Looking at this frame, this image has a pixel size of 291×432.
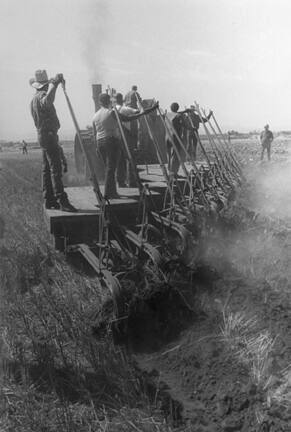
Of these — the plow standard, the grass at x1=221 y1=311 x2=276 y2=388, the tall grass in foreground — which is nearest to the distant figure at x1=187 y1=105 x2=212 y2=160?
the plow standard

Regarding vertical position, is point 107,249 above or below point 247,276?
above

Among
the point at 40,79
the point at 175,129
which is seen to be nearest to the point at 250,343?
the point at 40,79

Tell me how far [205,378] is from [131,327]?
3.03ft

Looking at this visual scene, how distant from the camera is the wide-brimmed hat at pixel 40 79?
582 centimetres

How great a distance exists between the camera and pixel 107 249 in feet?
15.5

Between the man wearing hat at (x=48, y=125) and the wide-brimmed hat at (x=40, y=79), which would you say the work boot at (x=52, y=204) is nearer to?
the man wearing hat at (x=48, y=125)

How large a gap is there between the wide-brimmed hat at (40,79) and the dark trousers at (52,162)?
62 centimetres

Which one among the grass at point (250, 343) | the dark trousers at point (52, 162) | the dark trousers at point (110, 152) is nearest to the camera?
the grass at point (250, 343)

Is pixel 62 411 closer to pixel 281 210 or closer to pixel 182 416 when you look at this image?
pixel 182 416

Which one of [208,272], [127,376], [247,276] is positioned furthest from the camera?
[247,276]

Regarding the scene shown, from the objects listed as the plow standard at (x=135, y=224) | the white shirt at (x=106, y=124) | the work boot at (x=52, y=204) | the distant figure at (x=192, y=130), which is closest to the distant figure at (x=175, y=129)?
the distant figure at (x=192, y=130)

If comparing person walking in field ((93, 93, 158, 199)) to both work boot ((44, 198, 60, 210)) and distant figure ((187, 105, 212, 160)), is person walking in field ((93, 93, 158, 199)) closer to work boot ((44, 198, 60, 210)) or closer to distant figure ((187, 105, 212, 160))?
work boot ((44, 198, 60, 210))

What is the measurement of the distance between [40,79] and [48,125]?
1.95 ft

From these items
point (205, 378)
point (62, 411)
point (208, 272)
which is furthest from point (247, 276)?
point (62, 411)
